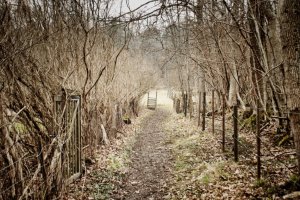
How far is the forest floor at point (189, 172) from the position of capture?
564 centimetres

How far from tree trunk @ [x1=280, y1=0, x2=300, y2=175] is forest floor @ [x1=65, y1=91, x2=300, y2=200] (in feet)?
2.07

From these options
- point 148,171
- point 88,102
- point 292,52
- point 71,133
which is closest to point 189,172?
point 148,171

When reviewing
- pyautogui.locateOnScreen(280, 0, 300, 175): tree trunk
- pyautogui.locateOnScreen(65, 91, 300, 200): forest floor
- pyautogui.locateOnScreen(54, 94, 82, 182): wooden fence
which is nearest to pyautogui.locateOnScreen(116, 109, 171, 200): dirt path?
pyautogui.locateOnScreen(65, 91, 300, 200): forest floor

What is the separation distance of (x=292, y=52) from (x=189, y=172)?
4.50m

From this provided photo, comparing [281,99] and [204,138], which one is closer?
Result: [281,99]

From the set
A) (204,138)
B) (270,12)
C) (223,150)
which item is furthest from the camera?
(204,138)

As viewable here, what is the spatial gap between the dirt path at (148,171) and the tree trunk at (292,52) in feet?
11.2

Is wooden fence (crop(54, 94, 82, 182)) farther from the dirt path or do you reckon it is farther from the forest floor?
the dirt path

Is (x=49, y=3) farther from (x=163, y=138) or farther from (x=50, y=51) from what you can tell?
Answer: (x=163, y=138)

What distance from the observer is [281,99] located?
347 inches

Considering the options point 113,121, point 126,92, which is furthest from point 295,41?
point 126,92

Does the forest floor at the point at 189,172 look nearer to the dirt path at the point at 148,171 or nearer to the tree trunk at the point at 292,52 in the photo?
the dirt path at the point at 148,171

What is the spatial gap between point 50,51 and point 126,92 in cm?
946

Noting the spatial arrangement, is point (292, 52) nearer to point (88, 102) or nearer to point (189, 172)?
point (189, 172)
